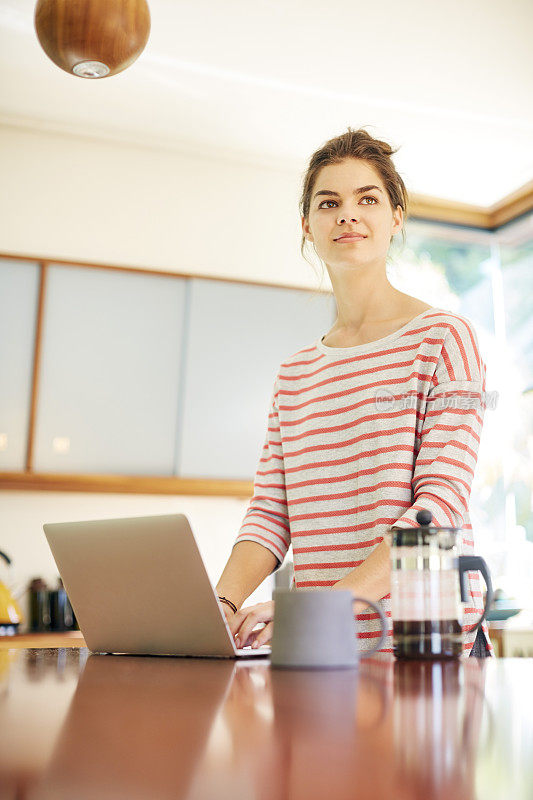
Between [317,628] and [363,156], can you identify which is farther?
[363,156]

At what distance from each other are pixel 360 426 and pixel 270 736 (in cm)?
98

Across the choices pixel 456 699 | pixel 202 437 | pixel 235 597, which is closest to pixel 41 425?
pixel 202 437

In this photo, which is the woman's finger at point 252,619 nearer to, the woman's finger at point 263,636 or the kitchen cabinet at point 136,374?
the woman's finger at point 263,636

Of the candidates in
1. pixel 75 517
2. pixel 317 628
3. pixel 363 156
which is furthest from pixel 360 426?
pixel 75 517

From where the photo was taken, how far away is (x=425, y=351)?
1.36m

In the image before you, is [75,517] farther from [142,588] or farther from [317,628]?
[317,628]

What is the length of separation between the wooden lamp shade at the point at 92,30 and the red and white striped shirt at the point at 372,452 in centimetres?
74

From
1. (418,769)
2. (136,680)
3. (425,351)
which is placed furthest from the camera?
(425,351)

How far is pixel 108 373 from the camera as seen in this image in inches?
134

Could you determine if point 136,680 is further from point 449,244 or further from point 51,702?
point 449,244

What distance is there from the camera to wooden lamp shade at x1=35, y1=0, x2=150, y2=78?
162 centimetres

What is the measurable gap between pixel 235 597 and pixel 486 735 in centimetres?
93

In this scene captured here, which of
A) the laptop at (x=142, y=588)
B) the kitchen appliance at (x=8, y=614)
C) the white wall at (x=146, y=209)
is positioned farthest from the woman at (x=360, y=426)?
the white wall at (x=146, y=209)

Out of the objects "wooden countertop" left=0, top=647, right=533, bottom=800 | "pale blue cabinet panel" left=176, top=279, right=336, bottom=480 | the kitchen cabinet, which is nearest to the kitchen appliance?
the kitchen cabinet
